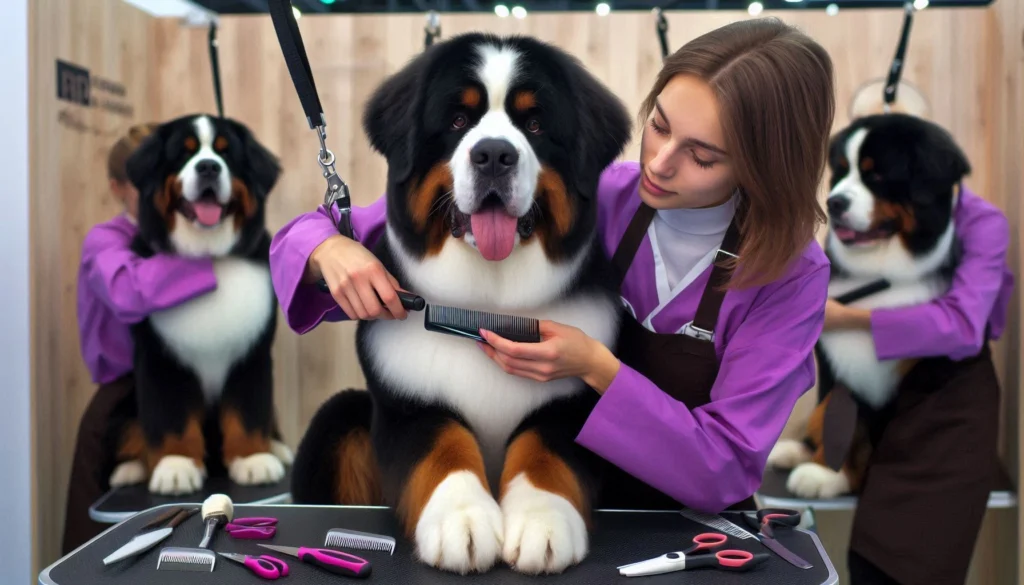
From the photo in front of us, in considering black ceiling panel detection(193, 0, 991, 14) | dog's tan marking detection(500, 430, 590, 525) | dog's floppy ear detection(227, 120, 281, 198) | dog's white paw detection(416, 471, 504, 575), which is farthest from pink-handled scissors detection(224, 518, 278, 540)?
black ceiling panel detection(193, 0, 991, 14)

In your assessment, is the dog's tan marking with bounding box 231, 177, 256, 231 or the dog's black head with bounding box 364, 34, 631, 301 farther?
the dog's tan marking with bounding box 231, 177, 256, 231

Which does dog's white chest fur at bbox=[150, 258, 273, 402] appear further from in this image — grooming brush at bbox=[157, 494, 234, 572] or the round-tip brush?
grooming brush at bbox=[157, 494, 234, 572]

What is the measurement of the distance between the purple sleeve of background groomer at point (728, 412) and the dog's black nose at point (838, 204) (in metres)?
0.96

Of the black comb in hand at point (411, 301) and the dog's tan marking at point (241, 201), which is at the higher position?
the dog's tan marking at point (241, 201)

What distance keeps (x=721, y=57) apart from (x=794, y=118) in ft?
0.52

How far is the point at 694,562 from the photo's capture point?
1.16m

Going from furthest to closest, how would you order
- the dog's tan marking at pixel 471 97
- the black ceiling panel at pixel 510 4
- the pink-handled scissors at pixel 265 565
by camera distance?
the black ceiling panel at pixel 510 4 < the dog's tan marking at pixel 471 97 < the pink-handled scissors at pixel 265 565

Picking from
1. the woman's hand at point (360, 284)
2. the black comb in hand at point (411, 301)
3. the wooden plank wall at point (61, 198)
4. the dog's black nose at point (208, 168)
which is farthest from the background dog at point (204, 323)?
the black comb in hand at point (411, 301)

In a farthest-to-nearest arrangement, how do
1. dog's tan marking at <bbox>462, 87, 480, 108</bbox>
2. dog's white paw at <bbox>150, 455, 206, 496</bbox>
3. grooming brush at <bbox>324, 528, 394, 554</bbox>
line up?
dog's white paw at <bbox>150, 455, 206, 496</bbox>
dog's tan marking at <bbox>462, 87, 480, 108</bbox>
grooming brush at <bbox>324, 528, 394, 554</bbox>

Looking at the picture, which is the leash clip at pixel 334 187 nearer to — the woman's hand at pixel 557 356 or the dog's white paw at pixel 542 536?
the woman's hand at pixel 557 356

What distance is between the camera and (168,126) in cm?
242

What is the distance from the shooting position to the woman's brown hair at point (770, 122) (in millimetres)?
1370

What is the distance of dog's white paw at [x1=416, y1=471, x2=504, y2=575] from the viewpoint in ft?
3.63

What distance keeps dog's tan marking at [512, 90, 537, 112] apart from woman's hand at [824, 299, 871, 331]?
4.55 ft
